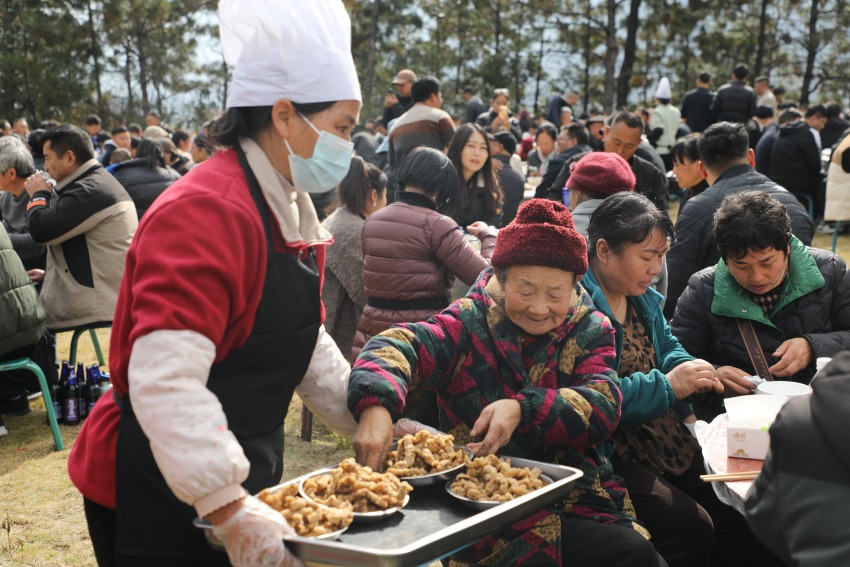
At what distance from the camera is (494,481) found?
1976 mm

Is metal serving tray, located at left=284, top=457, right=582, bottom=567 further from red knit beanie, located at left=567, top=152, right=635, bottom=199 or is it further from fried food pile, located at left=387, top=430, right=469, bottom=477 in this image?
red knit beanie, located at left=567, top=152, right=635, bottom=199

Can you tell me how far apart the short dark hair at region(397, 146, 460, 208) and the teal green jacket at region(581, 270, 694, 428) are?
153 cm

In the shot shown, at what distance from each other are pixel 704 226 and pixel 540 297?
2.53 meters

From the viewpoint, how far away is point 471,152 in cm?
612

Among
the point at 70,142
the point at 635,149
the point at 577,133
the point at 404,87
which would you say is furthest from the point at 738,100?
the point at 70,142

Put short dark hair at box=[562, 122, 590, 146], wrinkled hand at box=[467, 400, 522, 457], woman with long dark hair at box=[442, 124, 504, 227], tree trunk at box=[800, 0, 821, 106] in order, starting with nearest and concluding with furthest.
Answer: wrinkled hand at box=[467, 400, 522, 457] < woman with long dark hair at box=[442, 124, 504, 227] < short dark hair at box=[562, 122, 590, 146] < tree trunk at box=[800, 0, 821, 106]

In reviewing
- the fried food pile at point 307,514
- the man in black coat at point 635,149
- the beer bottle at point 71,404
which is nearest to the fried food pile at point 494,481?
the fried food pile at point 307,514

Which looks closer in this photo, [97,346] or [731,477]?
[731,477]

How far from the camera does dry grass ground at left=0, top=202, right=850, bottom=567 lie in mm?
3814

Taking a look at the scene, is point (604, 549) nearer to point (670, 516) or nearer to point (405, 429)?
point (670, 516)

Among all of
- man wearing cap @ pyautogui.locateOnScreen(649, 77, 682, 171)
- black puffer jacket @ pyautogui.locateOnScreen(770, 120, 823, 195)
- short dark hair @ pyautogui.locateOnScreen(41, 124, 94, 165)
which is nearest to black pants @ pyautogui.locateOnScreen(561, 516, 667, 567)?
short dark hair @ pyautogui.locateOnScreen(41, 124, 94, 165)

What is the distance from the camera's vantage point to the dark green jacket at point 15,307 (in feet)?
15.0

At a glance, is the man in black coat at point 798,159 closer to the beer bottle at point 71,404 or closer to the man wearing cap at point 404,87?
the man wearing cap at point 404,87

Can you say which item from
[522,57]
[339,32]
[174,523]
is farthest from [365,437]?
[522,57]
